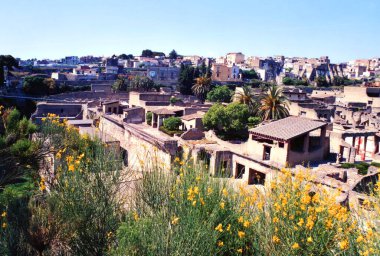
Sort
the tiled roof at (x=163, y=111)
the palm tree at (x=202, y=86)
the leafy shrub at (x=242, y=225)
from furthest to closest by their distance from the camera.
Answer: the palm tree at (x=202, y=86) < the tiled roof at (x=163, y=111) < the leafy shrub at (x=242, y=225)

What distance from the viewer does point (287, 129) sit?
25.3 metres

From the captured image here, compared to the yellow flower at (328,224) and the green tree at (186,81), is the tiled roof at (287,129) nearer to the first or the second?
the yellow flower at (328,224)

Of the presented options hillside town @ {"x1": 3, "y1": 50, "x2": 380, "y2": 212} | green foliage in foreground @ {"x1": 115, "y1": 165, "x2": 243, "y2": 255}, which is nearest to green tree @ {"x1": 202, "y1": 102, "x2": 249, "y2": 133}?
hillside town @ {"x1": 3, "y1": 50, "x2": 380, "y2": 212}

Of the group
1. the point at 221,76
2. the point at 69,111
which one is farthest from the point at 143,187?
the point at 221,76

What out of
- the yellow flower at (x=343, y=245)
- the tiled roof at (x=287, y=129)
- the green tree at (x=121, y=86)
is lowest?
the tiled roof at (x=287, y=129)

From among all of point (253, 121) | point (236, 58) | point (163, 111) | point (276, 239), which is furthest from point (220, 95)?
point (236, 58)

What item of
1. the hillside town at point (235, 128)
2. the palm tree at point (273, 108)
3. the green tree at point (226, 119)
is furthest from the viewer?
the palm tree at point (273, 108)

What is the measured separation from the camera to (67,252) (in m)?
10.1

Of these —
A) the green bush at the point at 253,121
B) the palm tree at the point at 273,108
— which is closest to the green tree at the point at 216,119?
the green bush at the point at 253,121

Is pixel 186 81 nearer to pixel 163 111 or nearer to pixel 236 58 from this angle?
pixel 163 111

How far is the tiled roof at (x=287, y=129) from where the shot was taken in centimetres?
2434

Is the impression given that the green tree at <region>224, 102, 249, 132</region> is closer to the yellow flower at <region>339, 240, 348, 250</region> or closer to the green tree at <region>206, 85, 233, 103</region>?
the green tree at <region>206, 85, 233, 103</region>

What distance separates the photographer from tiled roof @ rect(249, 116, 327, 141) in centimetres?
2434

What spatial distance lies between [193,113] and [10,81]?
3983 cm
